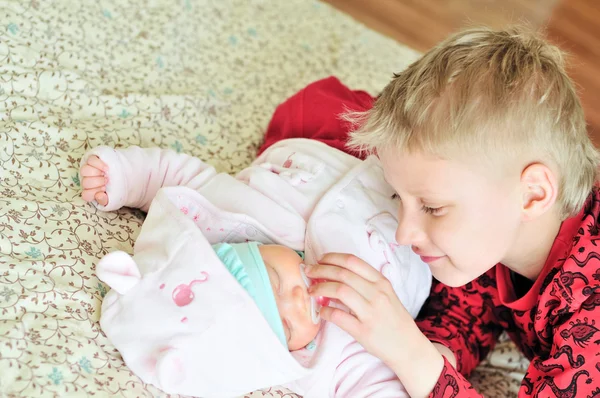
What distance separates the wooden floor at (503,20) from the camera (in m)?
2.46

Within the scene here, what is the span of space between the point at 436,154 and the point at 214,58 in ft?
3.11

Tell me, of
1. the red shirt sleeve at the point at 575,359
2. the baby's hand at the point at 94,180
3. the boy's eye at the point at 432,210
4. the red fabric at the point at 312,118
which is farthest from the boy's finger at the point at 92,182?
the red shirt sleeve at the point at 575,359

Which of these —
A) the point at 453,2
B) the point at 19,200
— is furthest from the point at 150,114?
the point at 453,2

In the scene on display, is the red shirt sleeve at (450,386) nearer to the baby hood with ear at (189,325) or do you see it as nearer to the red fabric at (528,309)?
the red fabric at (528,309)

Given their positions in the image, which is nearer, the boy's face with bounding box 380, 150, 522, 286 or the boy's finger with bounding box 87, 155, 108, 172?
the boy's face with bounding box 380, 150, 522, 286

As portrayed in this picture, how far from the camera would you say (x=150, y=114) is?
4.65 ft

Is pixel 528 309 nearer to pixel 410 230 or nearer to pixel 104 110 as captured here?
pixel 410 230

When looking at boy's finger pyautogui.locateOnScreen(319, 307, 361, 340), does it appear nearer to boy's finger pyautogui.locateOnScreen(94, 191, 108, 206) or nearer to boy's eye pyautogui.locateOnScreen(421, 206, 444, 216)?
boy's eye pyautogui.locateOnScreen(421, 206, 444, 216)

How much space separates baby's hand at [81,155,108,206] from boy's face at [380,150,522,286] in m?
0.52

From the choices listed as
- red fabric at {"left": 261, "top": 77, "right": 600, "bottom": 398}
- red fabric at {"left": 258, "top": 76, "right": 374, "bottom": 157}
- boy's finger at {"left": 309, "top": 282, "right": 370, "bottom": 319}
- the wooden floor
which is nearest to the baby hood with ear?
boy's finger at {"left": 309, "top": 282, "right": 370, "bottom": 319}

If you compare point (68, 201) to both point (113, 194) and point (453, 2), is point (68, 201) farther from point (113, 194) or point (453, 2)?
point (453, 2)

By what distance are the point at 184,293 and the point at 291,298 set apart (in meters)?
0.18

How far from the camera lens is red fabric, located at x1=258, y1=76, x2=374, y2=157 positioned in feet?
4.78

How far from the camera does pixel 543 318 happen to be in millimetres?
1135
